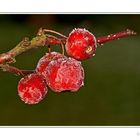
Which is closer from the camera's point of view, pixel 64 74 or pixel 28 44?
pixel 64 74

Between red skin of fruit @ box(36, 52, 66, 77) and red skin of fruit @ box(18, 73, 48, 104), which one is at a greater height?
red skin of fruit @ box(36, 52, 66, 77)

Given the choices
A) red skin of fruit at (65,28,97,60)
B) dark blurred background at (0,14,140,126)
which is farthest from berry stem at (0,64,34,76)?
red skin of fruit at (65,28,97,60)

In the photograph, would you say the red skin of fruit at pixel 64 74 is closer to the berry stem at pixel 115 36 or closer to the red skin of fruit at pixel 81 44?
the red skin of fruit at pixel 81 44

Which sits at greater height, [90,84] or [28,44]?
[28,44]

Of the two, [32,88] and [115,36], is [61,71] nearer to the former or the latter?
[32,88]

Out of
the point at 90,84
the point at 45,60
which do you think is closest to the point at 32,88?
the point at 45,60

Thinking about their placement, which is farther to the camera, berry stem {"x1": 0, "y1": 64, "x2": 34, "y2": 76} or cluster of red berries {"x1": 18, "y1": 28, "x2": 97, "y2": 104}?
berry stem {"x1": 0, "y1": 64, "x2": 34, "y2": 76}

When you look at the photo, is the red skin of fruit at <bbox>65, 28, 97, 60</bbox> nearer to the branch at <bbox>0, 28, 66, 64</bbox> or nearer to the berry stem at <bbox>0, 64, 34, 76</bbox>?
the branch at <bbox>0, 28, 66, 64</bbox>
